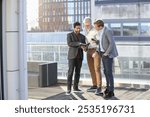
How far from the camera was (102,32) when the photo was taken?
476cm

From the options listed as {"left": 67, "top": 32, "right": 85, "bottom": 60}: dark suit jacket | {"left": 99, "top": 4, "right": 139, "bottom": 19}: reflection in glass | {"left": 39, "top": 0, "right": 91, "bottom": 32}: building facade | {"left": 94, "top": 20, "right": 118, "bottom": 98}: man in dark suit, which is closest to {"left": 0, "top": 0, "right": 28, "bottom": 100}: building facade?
{"left": 67, "top": 32, "right": 85, "bottom": 60}: dark suit jacket

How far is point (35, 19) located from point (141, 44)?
176 centimetres

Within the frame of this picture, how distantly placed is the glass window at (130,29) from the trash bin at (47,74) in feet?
4.91

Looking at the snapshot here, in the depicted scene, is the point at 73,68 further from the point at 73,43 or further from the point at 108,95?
the point at 108,95

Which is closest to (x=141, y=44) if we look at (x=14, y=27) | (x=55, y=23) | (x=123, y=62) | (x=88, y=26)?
(x=123, y=62)

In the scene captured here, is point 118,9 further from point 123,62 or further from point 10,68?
point 10,68

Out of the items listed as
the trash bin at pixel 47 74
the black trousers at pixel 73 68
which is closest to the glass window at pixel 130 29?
the black trousers at pixel 73 68

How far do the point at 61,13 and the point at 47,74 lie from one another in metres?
1.08

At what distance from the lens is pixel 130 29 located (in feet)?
18.0

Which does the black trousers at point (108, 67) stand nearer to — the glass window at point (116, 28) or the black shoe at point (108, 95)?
the black shoe at point (108, 95)

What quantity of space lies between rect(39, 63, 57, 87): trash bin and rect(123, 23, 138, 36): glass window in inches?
58.9

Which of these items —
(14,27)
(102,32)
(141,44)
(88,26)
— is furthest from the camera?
(141,44)

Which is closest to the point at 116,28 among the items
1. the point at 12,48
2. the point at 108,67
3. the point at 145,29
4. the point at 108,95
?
the point at 145,29

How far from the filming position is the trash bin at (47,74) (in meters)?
6.00
